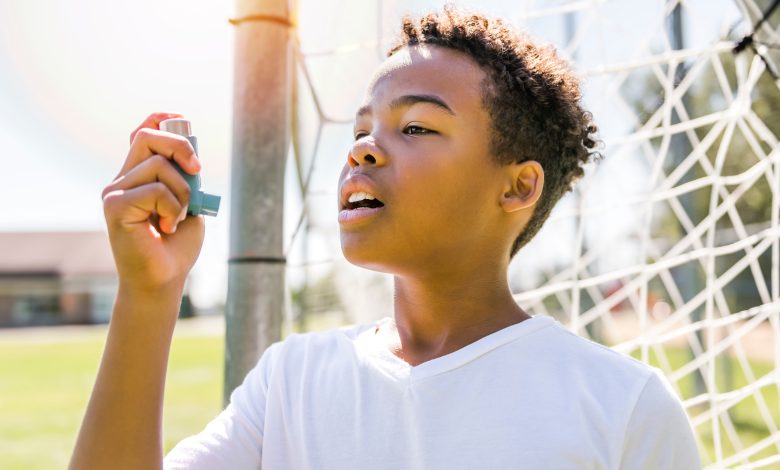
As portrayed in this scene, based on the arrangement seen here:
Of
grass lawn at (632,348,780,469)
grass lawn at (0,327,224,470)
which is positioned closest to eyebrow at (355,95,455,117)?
grass lawn at (0,327,224,470)

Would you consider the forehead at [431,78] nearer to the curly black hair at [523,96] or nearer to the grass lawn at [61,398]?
the curly black hair at [523,96]

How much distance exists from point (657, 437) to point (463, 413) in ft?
0.73

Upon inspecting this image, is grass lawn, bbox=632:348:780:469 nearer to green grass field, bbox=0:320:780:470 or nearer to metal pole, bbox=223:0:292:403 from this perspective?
green grass field, bbox=0:320:780:470

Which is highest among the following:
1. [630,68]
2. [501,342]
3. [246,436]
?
[630,68]

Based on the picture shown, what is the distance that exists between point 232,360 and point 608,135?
126 centimetres

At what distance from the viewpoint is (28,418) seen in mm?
6977

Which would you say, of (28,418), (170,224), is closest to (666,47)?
(170,224)

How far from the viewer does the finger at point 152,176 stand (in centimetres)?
79

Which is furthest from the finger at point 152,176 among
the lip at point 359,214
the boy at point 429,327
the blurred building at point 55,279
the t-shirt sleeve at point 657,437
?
the blurred building at point 55,279

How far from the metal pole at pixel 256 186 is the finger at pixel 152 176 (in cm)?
56

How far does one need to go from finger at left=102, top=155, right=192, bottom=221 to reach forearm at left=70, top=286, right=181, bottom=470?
111mm

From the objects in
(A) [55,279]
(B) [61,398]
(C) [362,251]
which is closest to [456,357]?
(C) [362,251]

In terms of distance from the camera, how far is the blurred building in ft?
89.1

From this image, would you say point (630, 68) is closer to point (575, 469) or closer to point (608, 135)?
point (608, 135)
